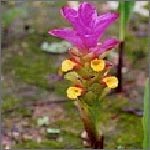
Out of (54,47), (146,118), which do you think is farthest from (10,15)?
(146,118)

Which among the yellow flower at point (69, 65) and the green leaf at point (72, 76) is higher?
the yellow flower at point (69, 65)

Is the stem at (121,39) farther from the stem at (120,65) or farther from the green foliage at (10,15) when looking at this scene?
the green foliage at (10,15)

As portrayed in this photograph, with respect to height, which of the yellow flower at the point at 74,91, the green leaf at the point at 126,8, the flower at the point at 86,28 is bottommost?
the yellow flower at the point at 74,91

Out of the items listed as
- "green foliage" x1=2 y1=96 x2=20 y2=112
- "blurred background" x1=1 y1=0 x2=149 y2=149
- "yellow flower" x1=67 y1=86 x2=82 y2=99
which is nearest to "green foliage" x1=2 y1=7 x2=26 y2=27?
"blurred background" x1=1 y1=0 x2=149 y2=149

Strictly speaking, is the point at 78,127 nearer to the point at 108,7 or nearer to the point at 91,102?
the point at 91,102

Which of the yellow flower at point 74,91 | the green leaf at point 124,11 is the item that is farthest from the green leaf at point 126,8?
the yellow flower at point 74,91

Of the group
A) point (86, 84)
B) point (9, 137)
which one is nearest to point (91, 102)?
point (86, 84)

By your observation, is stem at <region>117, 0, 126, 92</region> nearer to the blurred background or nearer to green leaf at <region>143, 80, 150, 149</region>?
the blurred background
